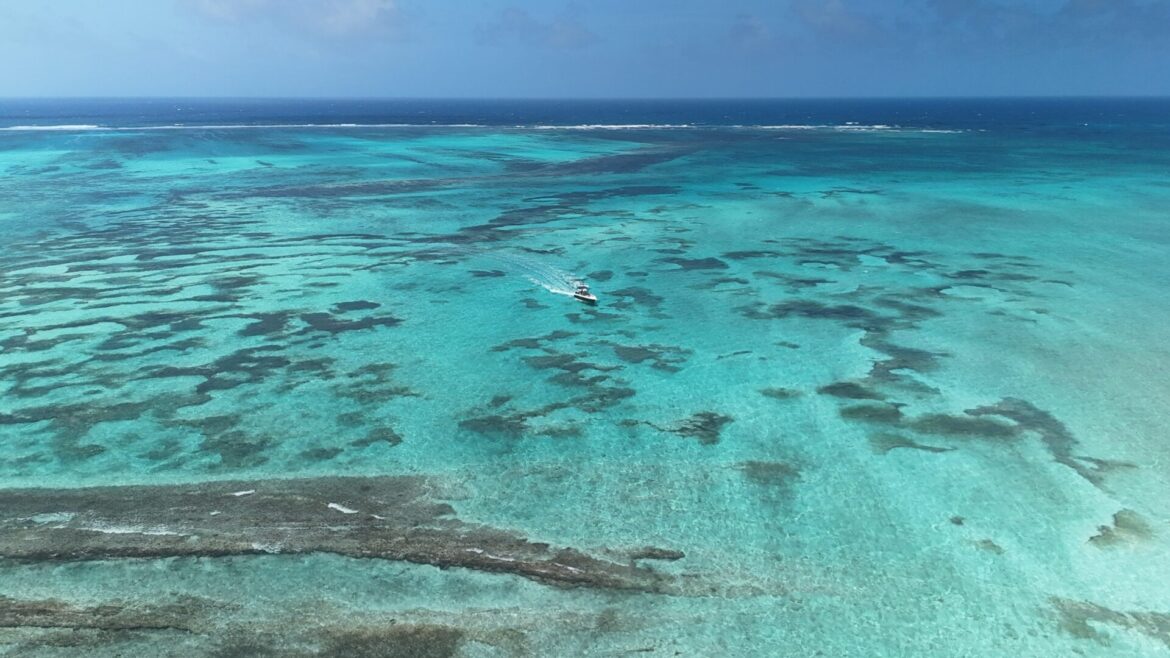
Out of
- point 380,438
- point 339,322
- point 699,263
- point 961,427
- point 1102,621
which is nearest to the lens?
point 1102,621

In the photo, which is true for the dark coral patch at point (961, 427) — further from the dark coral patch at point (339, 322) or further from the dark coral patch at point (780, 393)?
the dark coral patch at point (339, 322)

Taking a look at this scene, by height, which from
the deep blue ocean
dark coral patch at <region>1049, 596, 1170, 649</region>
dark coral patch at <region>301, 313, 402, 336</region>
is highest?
the deep blue ocean

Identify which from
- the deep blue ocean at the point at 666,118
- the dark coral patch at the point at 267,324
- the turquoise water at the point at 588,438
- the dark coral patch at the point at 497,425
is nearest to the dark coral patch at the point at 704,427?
the turquoise water at the point at 588,438

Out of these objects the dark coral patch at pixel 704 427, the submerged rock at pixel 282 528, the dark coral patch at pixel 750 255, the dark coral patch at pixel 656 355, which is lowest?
the submerged rock at pixel 282 528

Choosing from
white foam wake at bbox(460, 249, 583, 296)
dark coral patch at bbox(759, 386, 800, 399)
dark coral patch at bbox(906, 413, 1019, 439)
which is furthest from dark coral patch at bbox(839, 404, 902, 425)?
white foam wake at bbox(460, 249, 583, 296)

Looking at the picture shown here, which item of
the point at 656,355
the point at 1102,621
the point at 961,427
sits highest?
the point at 656,355

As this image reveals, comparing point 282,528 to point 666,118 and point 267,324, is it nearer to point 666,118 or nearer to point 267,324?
point 267,324

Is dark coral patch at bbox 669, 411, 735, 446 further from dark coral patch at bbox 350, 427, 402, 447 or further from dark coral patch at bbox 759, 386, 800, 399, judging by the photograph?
dark coral patch at bbox 350, 427, 402, 447

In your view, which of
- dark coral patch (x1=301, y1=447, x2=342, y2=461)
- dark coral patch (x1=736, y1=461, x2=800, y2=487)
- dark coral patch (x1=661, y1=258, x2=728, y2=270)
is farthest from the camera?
dark coral patch (x1=661, y1=258, x2=728, y2=270)

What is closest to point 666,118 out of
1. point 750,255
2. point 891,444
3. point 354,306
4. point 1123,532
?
point 750,255

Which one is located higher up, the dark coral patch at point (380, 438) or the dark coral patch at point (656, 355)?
the dark coral patch at point (656, 355)
